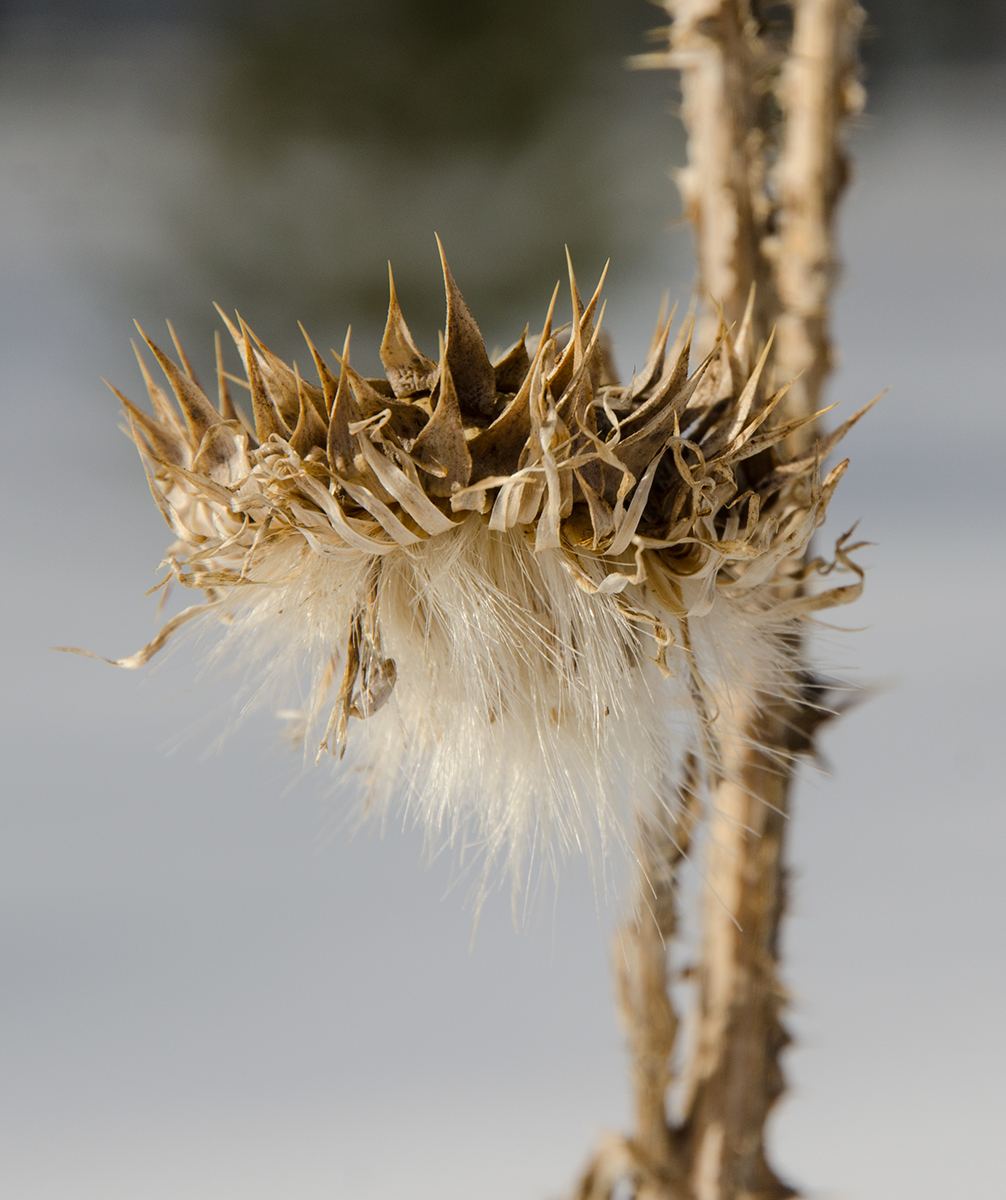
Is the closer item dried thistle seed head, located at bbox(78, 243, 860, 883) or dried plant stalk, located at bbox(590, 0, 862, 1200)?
dried thistle seed head, located at bbox(78, 243, 860, 883)

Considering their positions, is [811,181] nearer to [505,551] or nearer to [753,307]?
[753,307]

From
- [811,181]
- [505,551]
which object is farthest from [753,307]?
[505,551]

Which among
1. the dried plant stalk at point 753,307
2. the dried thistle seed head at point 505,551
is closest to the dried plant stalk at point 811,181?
the dried plant stalk at point 753,307

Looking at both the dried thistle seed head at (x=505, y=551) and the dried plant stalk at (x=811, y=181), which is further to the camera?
the dried plant stalk at (x=811, y=181)

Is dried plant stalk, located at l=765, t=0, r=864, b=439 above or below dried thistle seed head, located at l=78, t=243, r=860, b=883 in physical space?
above

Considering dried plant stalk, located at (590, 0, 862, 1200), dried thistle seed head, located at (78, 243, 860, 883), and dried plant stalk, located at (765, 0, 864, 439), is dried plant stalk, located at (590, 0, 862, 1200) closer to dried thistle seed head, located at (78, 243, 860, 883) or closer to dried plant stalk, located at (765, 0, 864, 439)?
dried plant stalk, located at (765, 0, 864, 439)

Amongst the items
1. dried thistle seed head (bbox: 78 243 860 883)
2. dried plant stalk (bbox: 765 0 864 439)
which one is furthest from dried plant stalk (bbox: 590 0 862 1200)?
dried thistle seed head (bbox: 78 243 860 883)

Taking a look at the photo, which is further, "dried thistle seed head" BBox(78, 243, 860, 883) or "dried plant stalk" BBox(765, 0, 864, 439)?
Answer: "dried plant stalk" BBox(765, 0, 864, 439)

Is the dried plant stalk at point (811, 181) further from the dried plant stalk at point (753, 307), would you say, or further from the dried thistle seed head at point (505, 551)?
the dried thistle seed head at point (505, 551)

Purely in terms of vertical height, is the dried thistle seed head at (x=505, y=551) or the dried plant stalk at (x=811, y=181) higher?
the dried plant stalk at (x=811, y=181)
